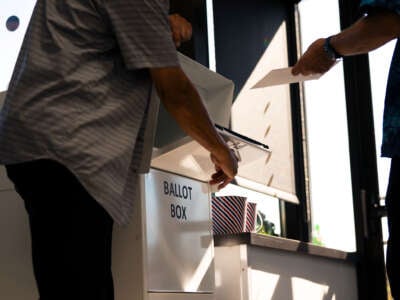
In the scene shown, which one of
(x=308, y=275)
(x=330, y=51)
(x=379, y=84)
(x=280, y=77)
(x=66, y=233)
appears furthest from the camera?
(x=379, y=84)

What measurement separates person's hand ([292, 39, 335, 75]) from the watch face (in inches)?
44.0

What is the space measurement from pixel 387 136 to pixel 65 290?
2.61ft

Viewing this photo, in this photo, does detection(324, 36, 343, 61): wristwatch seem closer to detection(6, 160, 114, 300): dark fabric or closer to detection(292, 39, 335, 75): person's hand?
detection(292, 39, 335, 75): person's hand

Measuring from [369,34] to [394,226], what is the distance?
45 centimetres

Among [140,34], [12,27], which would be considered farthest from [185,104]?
[12,27]

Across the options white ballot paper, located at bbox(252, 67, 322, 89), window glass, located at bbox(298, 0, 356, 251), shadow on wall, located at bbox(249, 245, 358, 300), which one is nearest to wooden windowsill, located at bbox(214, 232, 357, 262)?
shadow on wall, located at bbox(249, 245, 358, 300)

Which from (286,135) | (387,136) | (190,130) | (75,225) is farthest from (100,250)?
(286,135)

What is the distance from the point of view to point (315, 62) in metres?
1.84

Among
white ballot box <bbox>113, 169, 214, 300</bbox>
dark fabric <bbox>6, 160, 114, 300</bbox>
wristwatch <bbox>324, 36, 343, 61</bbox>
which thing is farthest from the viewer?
wristwatch <bbox>324, 36, 343, 61</bbox>

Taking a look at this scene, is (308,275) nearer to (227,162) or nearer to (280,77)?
(280,77)

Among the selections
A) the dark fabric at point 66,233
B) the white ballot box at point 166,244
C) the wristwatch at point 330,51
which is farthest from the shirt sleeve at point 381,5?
the dark fabric at point 66,233

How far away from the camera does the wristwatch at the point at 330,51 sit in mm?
1769

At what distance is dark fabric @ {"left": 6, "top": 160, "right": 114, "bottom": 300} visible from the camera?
1.16 metres

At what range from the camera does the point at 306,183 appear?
3.34 meters
